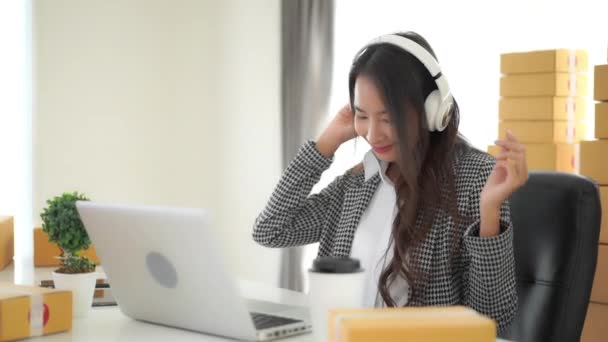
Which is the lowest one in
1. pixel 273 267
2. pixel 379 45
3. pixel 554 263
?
pixel 273 267

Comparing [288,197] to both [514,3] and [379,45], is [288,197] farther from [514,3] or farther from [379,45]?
[514,3]

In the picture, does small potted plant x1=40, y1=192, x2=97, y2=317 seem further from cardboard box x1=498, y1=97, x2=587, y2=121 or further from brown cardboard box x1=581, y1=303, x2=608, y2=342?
cardboard box x1=498, y1=97, x2=587, y2=121

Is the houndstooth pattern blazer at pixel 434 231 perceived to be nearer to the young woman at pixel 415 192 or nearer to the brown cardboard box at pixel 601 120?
the young woman at pixel 415 192

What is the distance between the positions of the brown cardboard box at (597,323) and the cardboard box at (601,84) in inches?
26.4

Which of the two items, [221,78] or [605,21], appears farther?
[221,78]

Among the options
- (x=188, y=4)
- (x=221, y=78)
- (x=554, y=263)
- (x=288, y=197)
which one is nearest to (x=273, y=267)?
(x=221, y=78)

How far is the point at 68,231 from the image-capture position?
1.70m

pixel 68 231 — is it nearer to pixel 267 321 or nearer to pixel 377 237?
pixel 267 321

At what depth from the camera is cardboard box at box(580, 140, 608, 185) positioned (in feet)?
9.51

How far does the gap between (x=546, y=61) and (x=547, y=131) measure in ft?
0.85

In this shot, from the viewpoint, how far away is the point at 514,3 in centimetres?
393

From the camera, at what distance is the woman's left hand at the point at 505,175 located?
58.9 inches

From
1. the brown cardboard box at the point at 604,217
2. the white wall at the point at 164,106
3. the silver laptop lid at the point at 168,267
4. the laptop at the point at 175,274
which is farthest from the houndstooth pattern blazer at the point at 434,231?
the white wall at the point at 164,106

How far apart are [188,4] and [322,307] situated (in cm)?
362
